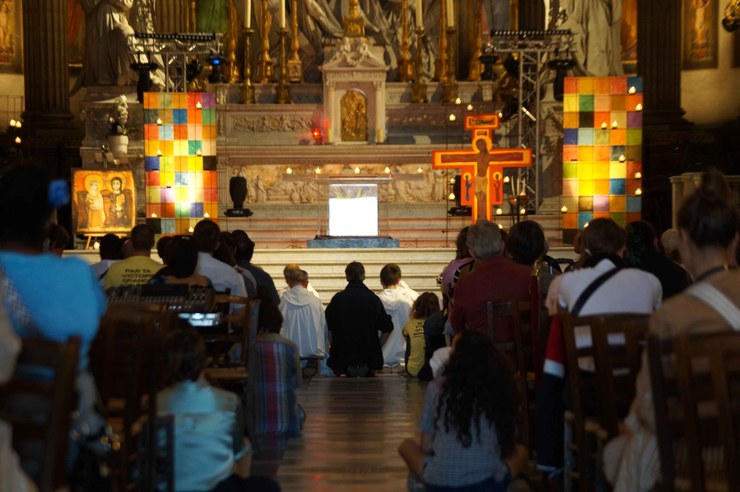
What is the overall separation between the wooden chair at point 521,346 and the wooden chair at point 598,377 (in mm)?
998

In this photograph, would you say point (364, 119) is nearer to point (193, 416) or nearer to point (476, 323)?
point (476, 323)

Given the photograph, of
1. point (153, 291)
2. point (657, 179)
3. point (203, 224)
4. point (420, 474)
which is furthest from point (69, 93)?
point (420, 474)

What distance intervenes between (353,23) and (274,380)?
13963mm

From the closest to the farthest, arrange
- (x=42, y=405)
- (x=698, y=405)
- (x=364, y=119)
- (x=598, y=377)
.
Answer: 1. (x=42, y=405)
2. (x=698, y=405)
3. (x=598, y=377)
4. (x=364, y=119)

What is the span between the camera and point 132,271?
8242mm

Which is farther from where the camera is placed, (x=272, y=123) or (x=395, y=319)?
(x=272, y=123)

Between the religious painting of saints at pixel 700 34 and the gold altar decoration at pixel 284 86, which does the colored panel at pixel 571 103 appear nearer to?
the gold altar decoration at pixel 284 86

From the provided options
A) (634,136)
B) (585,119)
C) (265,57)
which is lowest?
(634,136)

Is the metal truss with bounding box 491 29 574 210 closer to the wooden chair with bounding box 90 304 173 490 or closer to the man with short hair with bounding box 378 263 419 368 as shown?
the man with short hair with bounding box 378 263 419 368

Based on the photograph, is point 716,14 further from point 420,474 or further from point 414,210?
point 420,474

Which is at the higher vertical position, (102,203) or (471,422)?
(102,203)

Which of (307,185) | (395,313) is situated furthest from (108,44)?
(395,313)

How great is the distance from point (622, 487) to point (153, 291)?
3.00m

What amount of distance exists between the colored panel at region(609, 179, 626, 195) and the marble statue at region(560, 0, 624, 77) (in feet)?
14.5
